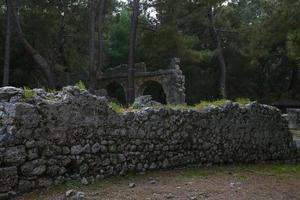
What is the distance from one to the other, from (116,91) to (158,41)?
11801mm

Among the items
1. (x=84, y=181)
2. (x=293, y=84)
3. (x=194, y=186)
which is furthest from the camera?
(x=293, y=84)

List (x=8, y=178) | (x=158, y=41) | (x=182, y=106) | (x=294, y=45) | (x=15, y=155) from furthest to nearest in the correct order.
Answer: (x=158, y=41)
(x=294, y=45)
(x=182, y=106)
(x=15, y=155)
(x=8, y=178)

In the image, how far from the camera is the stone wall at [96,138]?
6594 mm

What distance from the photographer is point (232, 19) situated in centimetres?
4059

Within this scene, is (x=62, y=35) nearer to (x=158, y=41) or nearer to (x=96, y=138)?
(x=158, y=41)

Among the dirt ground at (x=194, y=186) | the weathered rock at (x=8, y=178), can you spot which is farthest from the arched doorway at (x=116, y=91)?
the weathered rock at (x=8, y=178)

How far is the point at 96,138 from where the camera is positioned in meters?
7.67

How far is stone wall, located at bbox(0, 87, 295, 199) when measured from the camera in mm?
6594

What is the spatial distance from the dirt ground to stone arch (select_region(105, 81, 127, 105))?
25.1 m

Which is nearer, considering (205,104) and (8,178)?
(8,178)

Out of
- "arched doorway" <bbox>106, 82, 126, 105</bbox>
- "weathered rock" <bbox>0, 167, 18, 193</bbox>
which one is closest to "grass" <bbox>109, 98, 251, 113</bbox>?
"weathered rock" <bbox>0, 167, 18, 193</bbox>

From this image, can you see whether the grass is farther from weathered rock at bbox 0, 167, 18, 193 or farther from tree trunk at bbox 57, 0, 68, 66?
tree trunk at bbox 57, 0, 68, 66

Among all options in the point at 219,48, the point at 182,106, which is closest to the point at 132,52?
the point at 219,48

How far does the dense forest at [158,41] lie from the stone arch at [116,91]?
3.11 metres
